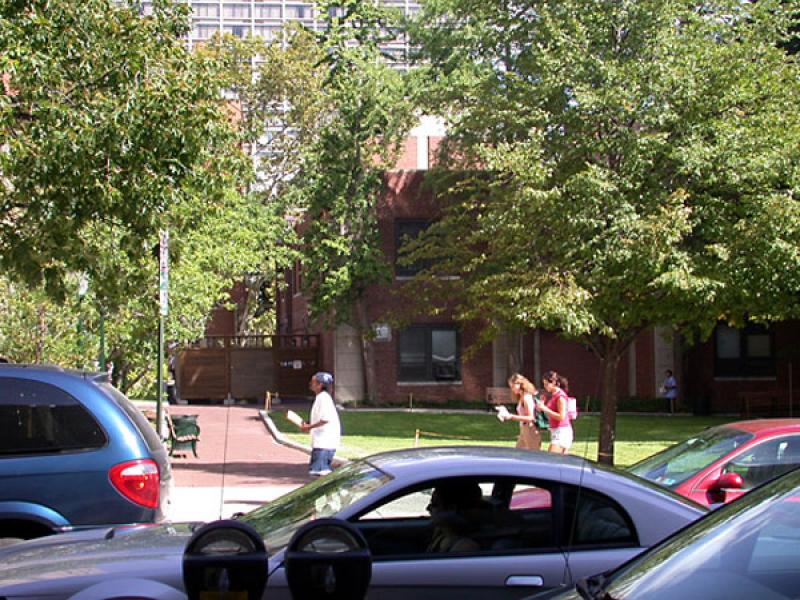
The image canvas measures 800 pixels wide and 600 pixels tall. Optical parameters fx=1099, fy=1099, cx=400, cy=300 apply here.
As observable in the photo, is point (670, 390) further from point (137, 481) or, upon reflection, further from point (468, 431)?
point (137, 481)

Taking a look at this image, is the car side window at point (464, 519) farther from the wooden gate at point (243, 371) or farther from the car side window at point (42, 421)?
the wooden gate at point (243, 371)

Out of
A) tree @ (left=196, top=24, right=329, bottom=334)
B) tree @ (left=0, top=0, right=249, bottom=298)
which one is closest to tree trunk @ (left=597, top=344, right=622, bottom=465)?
tree @ (left=0, top=0, right=249, bottom=298)

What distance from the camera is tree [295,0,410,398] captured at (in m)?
37.0

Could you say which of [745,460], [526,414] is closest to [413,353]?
[526,414]

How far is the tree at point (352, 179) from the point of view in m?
37.0

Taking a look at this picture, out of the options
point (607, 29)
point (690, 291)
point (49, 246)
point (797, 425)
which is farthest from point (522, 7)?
point (797, 425)

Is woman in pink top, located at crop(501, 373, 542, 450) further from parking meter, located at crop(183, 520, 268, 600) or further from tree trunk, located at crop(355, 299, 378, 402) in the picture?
tree trunk, located at crop(355, 299, 378, 402)

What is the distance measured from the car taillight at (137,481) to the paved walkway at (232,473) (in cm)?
144

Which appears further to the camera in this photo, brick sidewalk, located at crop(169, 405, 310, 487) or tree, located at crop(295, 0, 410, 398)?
tree, located at crop(295, 0, 410, 398)

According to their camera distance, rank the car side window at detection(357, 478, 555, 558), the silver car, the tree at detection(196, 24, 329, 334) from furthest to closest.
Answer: the tree at detection(196, 24, 329, 334) < the car side window at detection(357, 478, 555, 558) < the silver car

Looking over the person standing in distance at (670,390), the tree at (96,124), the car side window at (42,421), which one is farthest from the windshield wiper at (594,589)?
the person standing in distance at (670,390)

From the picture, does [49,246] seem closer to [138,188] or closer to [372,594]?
[138,188]

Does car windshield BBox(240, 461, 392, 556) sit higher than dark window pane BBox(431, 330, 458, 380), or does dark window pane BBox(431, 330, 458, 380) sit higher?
dark window pane BBox(431, 330, 458, 380)

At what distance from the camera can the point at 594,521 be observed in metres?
5.93
